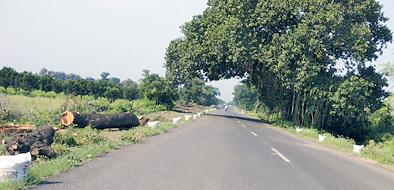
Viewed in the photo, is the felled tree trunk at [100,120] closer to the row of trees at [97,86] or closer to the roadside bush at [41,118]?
the roadside bush at [41,118]

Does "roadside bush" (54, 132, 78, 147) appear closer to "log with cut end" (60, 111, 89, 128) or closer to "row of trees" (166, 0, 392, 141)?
"log with cut end" (60, 111, 89, 128)

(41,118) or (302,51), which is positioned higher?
(302,51)

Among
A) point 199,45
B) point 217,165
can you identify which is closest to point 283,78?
point 199,45

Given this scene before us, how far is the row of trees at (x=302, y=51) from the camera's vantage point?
34.4 meters

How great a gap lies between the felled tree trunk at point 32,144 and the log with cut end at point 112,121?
24.9 feet

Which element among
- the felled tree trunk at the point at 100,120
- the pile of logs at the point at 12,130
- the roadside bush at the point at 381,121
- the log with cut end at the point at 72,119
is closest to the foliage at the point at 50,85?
the roadside bush at the point at 381,121

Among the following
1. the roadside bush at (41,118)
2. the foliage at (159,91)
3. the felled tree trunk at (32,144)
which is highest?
the foliage at (159,91)

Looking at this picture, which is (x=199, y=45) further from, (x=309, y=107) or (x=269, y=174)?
(x=269, y=174)

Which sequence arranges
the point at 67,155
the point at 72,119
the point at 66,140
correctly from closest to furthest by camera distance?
the point at 67,155
the point at 66,140
the point at 72,119

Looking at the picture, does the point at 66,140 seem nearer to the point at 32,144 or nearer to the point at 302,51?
the point at 32,144

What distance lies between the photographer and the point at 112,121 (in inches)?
800

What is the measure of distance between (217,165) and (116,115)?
446 inches

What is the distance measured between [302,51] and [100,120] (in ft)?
67.7

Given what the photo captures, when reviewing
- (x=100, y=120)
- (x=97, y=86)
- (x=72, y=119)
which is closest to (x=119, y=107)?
(x=100, y=120)
